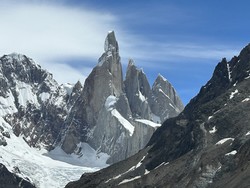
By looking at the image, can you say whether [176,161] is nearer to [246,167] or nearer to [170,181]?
[170,181]

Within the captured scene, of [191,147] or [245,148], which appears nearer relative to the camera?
[245,148]

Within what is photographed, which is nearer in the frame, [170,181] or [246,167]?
[246,167]

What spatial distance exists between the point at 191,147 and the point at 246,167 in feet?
173

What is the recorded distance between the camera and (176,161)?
634ft

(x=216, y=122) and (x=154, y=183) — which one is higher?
(x=216, y=122)

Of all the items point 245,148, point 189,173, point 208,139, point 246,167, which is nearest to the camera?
point 246,167

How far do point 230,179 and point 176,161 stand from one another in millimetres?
44384

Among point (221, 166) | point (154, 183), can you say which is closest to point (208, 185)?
point (221, 166)

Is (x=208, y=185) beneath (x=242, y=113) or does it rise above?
beneath

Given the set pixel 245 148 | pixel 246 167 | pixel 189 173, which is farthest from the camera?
pixel 189 173

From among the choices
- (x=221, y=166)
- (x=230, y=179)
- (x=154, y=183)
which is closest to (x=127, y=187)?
(x=154, y=183)

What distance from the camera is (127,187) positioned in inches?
7844

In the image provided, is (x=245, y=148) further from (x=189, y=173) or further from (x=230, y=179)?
(x=189, y=173)

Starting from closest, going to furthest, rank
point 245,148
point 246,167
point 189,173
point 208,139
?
point 246,167, point 245,148, point 189,173, point 208,139
